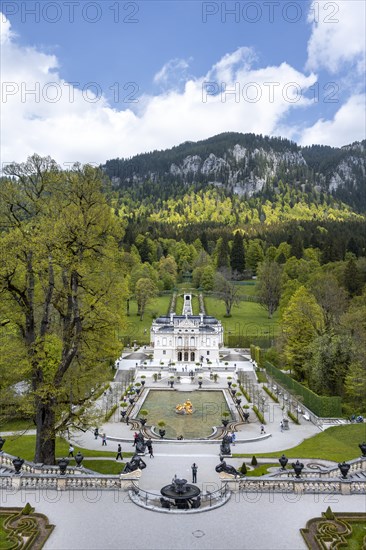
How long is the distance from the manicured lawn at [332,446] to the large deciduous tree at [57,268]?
1524 centimetres

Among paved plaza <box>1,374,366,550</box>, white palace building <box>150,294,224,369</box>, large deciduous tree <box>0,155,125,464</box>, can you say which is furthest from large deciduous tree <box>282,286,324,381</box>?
large deciduous tree <box>0,155,125,464</box>

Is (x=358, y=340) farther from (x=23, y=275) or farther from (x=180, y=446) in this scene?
(x=23, y=275)

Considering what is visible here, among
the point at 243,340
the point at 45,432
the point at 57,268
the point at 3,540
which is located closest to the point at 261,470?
the point at 45,432

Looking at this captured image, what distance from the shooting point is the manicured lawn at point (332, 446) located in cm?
3081

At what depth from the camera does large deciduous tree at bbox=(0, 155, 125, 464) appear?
21.8 metres

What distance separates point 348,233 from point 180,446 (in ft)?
416

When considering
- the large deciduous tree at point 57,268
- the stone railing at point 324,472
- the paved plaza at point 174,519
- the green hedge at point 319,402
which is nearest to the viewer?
the paved plaza at point 174,519

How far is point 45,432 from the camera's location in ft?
76.5

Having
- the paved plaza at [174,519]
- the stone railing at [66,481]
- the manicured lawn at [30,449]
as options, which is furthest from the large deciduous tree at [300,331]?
the stone railing at [66,481]

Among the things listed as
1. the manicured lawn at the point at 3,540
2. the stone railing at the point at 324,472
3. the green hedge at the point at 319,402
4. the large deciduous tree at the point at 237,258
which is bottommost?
the green hedge at the point at 319,402

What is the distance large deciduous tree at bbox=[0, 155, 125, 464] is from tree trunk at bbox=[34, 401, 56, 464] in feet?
0.17

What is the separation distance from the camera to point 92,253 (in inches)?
949

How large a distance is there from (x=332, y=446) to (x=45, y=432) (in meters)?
23.3

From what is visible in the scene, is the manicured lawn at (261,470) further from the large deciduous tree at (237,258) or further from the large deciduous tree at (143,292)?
the large deciduous tree at (237,258)
